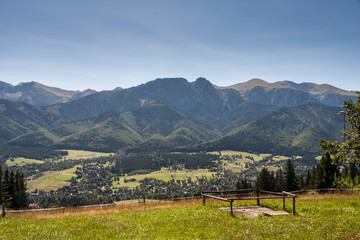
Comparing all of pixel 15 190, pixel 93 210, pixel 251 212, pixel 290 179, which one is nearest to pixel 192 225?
pixel 251 212

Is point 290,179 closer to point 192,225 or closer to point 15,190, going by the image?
point 192,225

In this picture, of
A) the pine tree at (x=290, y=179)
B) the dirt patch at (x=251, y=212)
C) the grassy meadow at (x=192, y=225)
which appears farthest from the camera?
the pine tree at (x=290, y=179)

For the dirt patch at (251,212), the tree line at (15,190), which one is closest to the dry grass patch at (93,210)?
the dirt patch at (251,212)

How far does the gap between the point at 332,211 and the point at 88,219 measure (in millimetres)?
21944

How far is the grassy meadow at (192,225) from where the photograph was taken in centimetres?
A: 1596

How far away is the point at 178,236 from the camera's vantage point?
15.9 meters

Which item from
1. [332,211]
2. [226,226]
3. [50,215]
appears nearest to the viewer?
[226,226]

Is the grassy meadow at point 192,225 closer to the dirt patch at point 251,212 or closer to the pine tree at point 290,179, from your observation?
the dirt patch at point 251,212

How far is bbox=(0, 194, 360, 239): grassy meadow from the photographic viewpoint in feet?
52.4

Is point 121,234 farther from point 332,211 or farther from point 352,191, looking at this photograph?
point 352,191

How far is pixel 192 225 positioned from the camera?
18.3 m

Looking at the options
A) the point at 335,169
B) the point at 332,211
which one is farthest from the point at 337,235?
the point at 335,169

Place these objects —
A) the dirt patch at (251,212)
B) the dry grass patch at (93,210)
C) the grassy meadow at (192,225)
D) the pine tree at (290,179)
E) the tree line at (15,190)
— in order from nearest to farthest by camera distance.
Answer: the grassy meadow at (192,225)
the dirt patch at (251,212)
the dry grass patch at (93,210)
the tree line at (15,190)
the pine tree at (290,179)

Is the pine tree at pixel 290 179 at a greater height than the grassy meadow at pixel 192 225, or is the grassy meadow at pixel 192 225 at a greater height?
the grassy meadow at pixel 192 225
